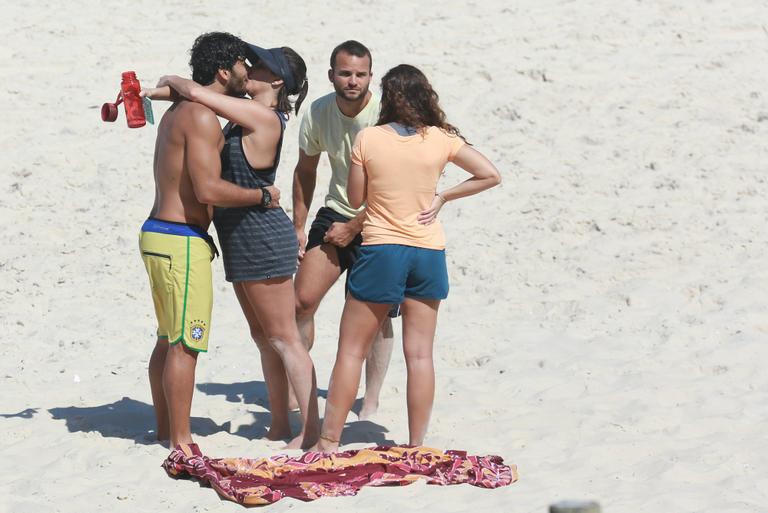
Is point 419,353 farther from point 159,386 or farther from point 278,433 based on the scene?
point 159,386

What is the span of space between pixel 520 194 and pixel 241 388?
10.7 feet

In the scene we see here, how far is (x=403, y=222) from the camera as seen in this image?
509cm

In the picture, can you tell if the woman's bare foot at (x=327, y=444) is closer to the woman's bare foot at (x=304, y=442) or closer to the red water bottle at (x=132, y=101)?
the woman's bare foot at (x=304, y=442)

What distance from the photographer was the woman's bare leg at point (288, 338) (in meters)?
5.40

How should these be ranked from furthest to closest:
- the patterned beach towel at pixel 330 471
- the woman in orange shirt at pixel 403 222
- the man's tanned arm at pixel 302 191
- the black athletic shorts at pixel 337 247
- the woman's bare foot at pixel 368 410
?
the woman's bare foot at pixel 368 410
the man's tanned arm at pixel 302 191
the black athletic shorts at pixel 337 247
the woman in orange shirt at pixel 403 222
the patterned beach towel at pixel 330 471

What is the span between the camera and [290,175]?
9.60 m

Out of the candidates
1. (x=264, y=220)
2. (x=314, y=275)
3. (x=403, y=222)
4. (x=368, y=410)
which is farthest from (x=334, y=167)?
(x=368, y=410)

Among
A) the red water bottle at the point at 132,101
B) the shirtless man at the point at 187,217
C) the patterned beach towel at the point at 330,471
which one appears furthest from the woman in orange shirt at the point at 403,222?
the red water bottle at the point at 132,101

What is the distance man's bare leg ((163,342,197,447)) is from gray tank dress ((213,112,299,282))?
0.41 meters

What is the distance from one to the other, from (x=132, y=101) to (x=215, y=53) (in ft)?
1.37

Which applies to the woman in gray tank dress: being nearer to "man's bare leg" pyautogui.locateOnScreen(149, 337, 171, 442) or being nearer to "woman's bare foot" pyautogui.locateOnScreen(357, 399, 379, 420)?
"man's bare leg" pyautogui.locateOnScreen(149, 337, 171, 442)

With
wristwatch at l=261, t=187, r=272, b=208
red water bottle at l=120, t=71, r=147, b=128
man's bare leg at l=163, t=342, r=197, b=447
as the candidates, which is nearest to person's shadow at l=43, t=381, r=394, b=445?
man's bare leg at l=163, t=342, r=197, b=447

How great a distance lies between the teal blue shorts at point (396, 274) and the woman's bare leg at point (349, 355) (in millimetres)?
73

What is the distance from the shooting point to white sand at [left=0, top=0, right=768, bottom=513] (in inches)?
208
